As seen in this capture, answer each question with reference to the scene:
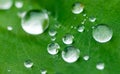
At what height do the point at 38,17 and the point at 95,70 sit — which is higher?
the point at 38,17

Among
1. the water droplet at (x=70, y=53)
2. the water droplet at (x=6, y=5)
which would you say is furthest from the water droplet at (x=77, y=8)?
the water droplet at (x=6, y=5)

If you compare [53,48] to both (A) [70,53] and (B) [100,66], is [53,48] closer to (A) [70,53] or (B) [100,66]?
(A) [70,53]

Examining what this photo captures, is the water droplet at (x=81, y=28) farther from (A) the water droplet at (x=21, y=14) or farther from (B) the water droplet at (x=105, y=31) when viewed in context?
(A) the water droplet at (x=21, y=14)

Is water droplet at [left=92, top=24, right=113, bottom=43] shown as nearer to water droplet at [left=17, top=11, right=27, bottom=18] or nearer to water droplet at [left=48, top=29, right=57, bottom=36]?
water droplet at [left=48, top=29, right=57, bottom=36]

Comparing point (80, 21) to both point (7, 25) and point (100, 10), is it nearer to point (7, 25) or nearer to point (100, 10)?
point (100, 10)

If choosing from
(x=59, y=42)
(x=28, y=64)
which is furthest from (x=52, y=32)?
(x=28, y=64)

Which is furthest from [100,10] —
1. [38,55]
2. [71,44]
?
[38,55]
